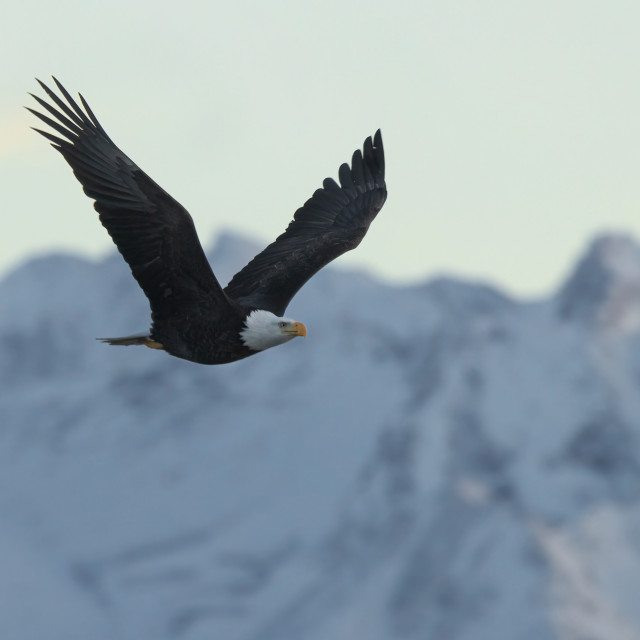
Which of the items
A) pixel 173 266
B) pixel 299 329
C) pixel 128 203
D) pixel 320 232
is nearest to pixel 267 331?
pixel 299 329

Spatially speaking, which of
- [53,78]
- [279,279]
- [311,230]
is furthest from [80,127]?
[311,230]

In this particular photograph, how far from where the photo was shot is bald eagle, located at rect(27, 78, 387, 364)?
14656 mm

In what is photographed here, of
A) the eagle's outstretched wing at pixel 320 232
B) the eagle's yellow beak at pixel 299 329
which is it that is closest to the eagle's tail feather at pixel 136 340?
the eagle's yellow beak at pixel 299 329

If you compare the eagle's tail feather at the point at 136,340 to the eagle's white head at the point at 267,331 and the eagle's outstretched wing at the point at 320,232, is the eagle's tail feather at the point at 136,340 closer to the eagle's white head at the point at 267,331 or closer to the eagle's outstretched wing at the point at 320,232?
the eagle's white head at the point at 267,331

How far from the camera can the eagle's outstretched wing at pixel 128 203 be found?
47.9 ft

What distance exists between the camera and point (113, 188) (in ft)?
48.4

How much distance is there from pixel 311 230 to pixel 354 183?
91 centimetres

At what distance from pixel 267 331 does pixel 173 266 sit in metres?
1.13

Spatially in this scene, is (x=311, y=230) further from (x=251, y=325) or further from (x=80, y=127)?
(x=80, y=127)

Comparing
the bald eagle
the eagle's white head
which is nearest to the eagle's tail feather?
the bald eagle

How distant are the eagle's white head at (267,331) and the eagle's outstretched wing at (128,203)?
0.61m

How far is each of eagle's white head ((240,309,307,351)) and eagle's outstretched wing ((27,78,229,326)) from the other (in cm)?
61

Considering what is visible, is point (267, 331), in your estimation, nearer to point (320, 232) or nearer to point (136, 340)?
point (136, 340)

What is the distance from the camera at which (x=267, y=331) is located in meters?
15.6
